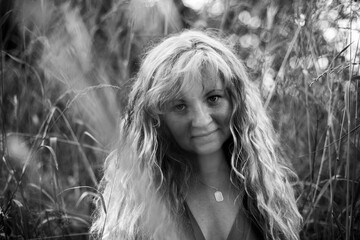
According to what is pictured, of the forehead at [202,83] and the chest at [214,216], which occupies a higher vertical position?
the forehead at [202,83]

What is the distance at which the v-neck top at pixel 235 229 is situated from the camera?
1131 mm

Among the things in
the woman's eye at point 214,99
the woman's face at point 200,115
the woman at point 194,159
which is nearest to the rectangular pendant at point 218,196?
the woman at point 194,159

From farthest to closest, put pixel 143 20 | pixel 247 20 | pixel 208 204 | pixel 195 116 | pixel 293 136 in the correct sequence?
pixel 247 20
pixel 143 20
pixel 293 136
pixel 208 204
pixel 195 116

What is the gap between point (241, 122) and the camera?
119cm

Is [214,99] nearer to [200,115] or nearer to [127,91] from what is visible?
[200,115]

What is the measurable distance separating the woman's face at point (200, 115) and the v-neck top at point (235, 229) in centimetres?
17

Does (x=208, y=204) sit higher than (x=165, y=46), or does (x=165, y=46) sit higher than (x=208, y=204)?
(x=165, y=46)

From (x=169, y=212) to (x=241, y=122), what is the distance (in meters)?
0.30

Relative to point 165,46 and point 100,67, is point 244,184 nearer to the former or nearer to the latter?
point 165,46

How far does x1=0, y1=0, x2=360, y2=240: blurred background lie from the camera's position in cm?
123

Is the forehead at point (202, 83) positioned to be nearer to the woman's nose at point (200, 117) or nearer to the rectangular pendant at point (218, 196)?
the woman's nose at point (200, 117)

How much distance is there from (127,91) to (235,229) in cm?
69

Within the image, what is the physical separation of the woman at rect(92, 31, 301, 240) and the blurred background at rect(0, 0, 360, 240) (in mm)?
103

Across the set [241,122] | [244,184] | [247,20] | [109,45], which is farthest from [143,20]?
[244,184]
